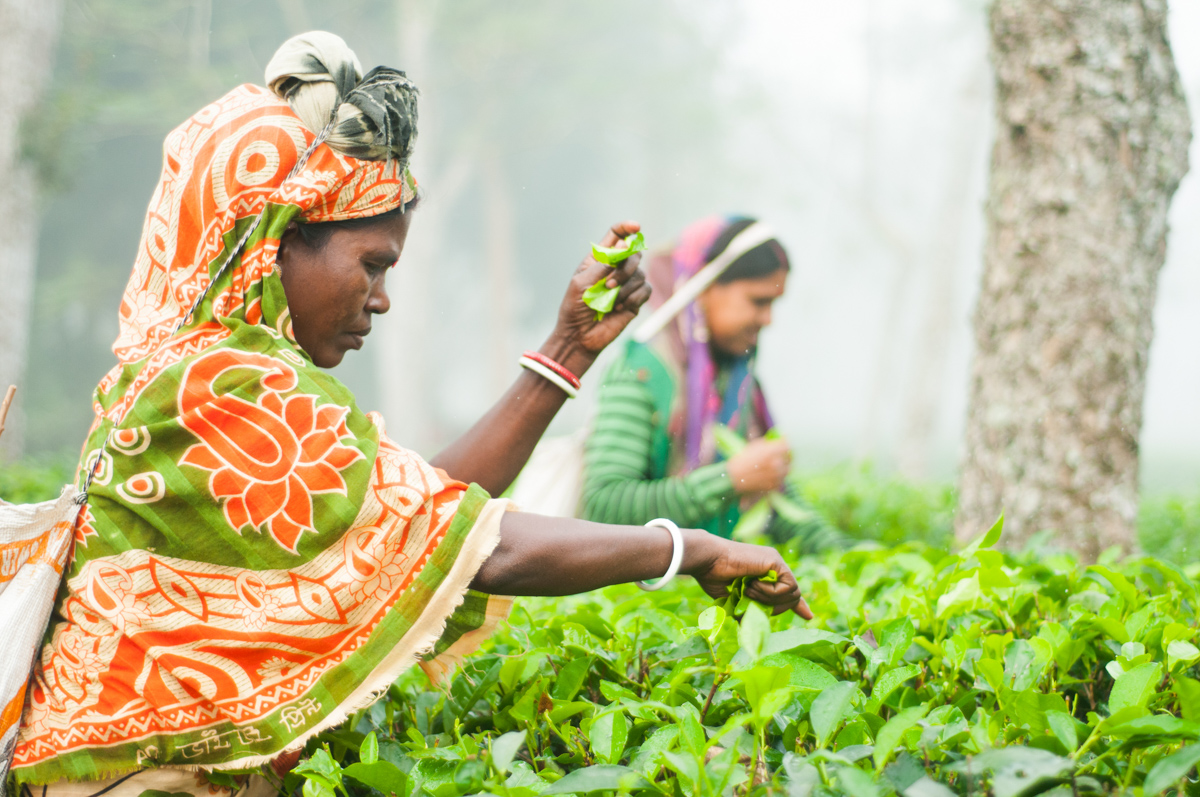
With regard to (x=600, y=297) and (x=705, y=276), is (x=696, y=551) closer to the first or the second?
(x=600, y=297)

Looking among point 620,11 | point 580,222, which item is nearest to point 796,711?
point 620,11

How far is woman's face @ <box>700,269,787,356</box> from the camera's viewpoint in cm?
295

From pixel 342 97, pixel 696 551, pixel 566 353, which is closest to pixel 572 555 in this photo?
pixel 696 551

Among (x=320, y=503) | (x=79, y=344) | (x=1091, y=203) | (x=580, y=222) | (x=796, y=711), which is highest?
(x=580, y=222)

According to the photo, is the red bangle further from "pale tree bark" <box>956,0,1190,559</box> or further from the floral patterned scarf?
"pale tree bark" <box>956,0,1190,559</box>

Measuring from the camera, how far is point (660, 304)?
3.15 metres

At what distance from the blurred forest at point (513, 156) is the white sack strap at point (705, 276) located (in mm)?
2888

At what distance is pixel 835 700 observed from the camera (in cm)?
104

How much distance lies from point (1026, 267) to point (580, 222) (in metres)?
29.4

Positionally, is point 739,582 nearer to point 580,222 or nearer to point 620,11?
point 620,11

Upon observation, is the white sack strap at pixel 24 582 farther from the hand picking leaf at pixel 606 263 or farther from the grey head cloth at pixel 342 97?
the hand picking leaf at pixel 606 263

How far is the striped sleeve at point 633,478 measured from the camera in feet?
8.72

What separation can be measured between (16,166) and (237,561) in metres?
6.89

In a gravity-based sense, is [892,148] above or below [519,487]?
above
